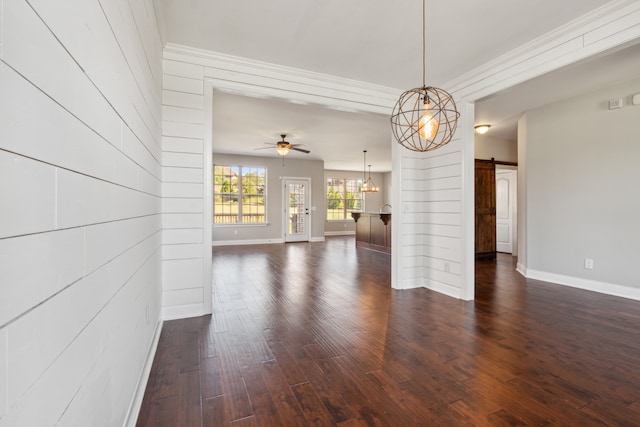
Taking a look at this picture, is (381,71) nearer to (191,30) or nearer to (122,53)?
(191,30)

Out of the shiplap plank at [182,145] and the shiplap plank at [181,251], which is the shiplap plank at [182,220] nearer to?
the shiplap plank at [181,251]

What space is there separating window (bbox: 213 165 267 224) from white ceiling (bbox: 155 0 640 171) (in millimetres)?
4694

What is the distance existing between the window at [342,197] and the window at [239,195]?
11.3 feet

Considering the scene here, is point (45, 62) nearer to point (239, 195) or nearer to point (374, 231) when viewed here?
point (374, 231)

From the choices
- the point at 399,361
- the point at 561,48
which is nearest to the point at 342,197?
the point at 561,48

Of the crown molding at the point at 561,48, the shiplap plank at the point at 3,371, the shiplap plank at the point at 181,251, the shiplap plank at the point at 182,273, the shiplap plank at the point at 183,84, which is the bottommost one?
the shiplap plank at the point at 182,273

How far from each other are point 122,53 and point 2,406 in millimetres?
1385

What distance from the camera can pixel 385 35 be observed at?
9.12ft

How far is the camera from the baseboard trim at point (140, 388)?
150cm

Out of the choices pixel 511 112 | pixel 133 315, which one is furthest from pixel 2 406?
pixel 511 112

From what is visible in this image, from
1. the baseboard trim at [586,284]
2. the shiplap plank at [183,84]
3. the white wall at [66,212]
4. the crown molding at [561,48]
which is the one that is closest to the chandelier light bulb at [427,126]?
the crown molding at [561,48]

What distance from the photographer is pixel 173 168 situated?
300 cm

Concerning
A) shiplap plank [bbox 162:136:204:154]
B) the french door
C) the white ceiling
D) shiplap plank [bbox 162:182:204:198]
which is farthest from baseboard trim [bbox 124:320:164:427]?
the french door

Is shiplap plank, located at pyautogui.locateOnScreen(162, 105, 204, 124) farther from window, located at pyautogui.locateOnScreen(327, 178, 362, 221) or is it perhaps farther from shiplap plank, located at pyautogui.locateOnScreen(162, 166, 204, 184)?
window, located at pyautogui.locateOnScreen(327, 178, 362, 221)
